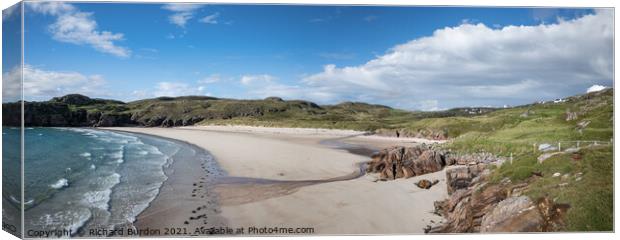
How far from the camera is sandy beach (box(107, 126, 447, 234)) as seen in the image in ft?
29.6

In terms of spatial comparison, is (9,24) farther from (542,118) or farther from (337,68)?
(542,118)

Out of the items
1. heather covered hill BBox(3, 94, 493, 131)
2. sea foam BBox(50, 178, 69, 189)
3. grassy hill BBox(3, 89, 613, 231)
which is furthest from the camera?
sea foam BBox(50, 178, 69, 189)

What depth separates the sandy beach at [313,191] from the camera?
902cm

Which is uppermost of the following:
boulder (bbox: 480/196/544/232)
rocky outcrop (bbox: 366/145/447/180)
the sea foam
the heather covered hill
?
the heather covered hill

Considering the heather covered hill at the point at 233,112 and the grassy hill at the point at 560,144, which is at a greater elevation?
the heather covered hill at the point at 233,112

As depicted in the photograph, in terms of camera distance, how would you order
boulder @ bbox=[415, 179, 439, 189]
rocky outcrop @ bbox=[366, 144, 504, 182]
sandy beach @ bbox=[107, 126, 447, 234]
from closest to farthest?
sandy beach @ bbox=[107, 126, 447, 234], rocky outcrop @ bbox=[366, 144, 504, 182], boulder @ bbox=[415, 179, 439, 189]

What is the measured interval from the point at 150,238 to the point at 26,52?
405 centimetres

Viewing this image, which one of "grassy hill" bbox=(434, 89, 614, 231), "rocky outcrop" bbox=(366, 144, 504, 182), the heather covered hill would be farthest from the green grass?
the heather covered hill

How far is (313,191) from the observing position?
10.2 m

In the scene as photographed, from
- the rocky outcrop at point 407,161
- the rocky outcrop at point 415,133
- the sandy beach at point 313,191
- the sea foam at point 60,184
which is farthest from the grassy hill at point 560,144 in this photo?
the sea foam at point 60,184

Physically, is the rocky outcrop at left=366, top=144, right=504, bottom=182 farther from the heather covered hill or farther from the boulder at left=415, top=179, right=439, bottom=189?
the heather covered hill

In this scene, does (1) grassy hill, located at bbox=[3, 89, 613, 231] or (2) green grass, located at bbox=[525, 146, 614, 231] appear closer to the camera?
(2) green grass, located at bbox=[525, 146, 614, 231]

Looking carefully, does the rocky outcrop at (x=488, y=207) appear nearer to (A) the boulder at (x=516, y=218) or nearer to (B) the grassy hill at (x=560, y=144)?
(A) the boulder at (x=516, y=218)

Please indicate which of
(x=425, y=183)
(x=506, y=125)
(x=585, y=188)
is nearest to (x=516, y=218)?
(x=585, y=188)
